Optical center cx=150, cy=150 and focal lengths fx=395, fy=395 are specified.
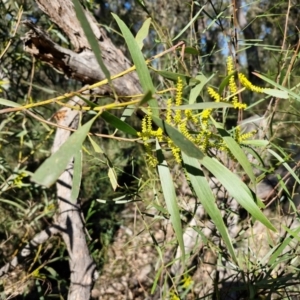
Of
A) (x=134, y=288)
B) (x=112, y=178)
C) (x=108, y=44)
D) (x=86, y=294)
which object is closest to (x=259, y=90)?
(x=112, y=178)

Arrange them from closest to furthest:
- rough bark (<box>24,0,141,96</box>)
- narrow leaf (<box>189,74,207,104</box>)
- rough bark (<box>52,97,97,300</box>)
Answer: narrow leaf (<box>189,74,207,104</box>), rough bark (<box>24,0,141,96</box>), rough bark (<box>52,97,97,300</box>)

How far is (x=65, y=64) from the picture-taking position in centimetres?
134

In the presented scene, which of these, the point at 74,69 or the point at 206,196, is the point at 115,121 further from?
the point at 74,69

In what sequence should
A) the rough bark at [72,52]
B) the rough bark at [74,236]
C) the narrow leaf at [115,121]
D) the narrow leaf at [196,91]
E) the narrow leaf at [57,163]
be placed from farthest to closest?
the rough bark at [74,236] < the rough bark at [72,52] < the narrow leaf at [196,91] < the narrow leaf at [115,121] < the narrow leaf at [57,163]

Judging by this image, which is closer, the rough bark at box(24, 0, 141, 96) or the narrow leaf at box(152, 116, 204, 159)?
the narrow leaf at box(152, 116, 204, 159)

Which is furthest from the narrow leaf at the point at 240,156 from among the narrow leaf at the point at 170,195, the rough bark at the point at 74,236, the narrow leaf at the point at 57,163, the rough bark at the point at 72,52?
the rough bark at the point at 74,236

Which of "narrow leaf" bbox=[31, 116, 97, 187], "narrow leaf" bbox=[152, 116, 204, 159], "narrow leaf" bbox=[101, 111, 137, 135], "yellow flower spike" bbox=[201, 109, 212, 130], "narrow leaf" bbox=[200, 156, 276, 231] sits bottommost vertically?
"narrow leaf" bbox=[200, 156, 276, 231]

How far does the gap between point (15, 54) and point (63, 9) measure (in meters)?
0.71

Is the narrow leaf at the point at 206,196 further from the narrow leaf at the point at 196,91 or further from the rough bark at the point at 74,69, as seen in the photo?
the rough bark at the point at 74,69

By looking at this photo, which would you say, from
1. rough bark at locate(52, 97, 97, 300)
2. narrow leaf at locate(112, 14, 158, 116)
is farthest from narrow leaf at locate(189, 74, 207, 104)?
rough bark at locate(52, 97, 97, 300)

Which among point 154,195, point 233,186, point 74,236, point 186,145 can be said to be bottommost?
point 74,236

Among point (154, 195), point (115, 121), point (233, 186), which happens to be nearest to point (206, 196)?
point (233, 186)

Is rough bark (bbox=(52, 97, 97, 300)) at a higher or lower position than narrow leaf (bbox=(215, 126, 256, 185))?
lower

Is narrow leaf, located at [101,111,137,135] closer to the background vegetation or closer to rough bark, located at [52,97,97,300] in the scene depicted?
the background vegetation
